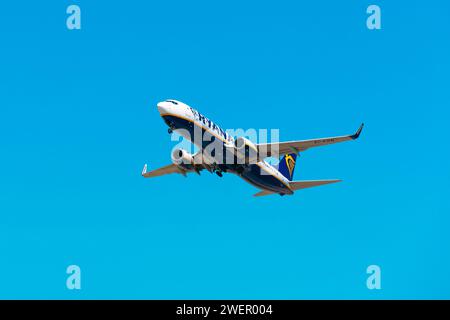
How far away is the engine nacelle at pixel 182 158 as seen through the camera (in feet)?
254

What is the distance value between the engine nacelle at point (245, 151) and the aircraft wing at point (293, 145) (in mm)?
1056

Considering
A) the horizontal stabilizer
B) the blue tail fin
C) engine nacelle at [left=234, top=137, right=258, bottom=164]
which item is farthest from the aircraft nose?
the horizontal stabilizer

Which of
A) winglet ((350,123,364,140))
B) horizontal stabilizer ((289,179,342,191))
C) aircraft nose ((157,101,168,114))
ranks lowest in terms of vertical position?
horizontal stabilizer ((289,179,342,191))

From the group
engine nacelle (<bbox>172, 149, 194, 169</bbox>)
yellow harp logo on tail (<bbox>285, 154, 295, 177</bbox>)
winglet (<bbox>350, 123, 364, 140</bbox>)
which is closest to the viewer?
winglet (<bbox>350, 123, 364, 140</bbox>)

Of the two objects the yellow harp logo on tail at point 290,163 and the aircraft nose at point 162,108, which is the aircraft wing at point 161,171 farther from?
the aircraft nose at point 162,108

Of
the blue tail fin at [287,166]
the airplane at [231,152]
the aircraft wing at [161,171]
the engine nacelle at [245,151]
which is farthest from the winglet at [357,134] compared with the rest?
the aircraft wing at [161,171]

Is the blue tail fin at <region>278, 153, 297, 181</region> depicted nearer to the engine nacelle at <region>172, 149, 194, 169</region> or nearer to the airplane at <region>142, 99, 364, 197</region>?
the airplane at <region>142, 99, 364, 197</region>

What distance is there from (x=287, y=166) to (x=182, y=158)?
527 inches

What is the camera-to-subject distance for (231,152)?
72.8 metres

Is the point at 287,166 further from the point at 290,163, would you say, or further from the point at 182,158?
the point at 182,158

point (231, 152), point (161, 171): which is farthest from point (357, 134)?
point (161, 171)

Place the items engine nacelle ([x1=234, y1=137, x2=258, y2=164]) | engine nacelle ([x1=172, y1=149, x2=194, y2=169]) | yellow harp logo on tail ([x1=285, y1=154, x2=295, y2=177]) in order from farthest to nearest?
yellow harp logo on tail ([x1=285, y1=154, x2=295, y2=177]) → engine nacelle ([x1=172, y1=149, x2=194, y2=169]) → engine nacelle ([x1=234, y1=137, x2=258, y2=164])

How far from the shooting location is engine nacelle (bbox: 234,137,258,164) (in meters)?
72.5
